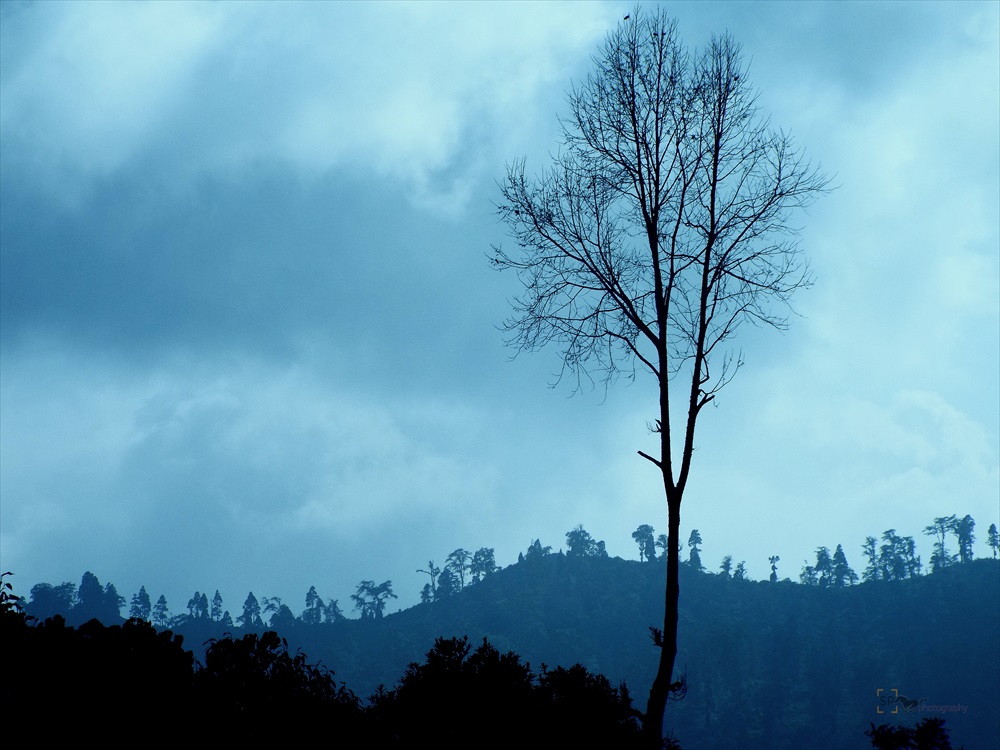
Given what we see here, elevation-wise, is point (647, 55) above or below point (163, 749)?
above

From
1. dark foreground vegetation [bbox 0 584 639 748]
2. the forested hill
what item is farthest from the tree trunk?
the forested hill

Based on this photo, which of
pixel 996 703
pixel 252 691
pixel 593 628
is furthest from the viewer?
pixel 593 628

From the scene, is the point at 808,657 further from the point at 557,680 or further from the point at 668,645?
the point at 557,680

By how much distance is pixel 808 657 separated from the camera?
562 feet

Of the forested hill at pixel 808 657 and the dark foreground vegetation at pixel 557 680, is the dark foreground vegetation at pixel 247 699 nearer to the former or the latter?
the dark foreground vegetation at pixel 557 680

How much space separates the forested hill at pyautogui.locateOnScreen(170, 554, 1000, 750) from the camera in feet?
480

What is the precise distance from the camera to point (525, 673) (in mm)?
9969

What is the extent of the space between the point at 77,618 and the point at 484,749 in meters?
212

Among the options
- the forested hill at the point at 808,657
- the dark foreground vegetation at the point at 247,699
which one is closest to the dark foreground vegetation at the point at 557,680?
the dark foreground vegetation at the point at 247,699

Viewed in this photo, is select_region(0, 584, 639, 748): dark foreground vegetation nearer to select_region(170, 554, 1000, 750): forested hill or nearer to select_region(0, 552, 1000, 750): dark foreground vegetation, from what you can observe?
select_region(0, 552, 1000, 750): dark foreground vegetation

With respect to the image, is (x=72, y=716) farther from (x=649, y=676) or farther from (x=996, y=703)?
(x=649, y=676)

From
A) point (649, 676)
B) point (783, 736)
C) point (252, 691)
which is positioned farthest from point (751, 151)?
point (649, 676)

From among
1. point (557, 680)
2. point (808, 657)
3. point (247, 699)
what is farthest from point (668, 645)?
point (808, 657)

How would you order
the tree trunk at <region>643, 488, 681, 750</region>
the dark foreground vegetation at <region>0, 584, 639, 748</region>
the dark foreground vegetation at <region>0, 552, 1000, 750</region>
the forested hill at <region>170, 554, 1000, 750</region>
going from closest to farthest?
the dark foreground vegetation at <region>0, 584, 639, 748</region>
the dark foreground vegetation at <region>0, 552, 1000, 750</region>
the tree trunk at <region>643, 488, 681, 750</region>
the forested hill at <region>170, 554, 1000, 750</region>
